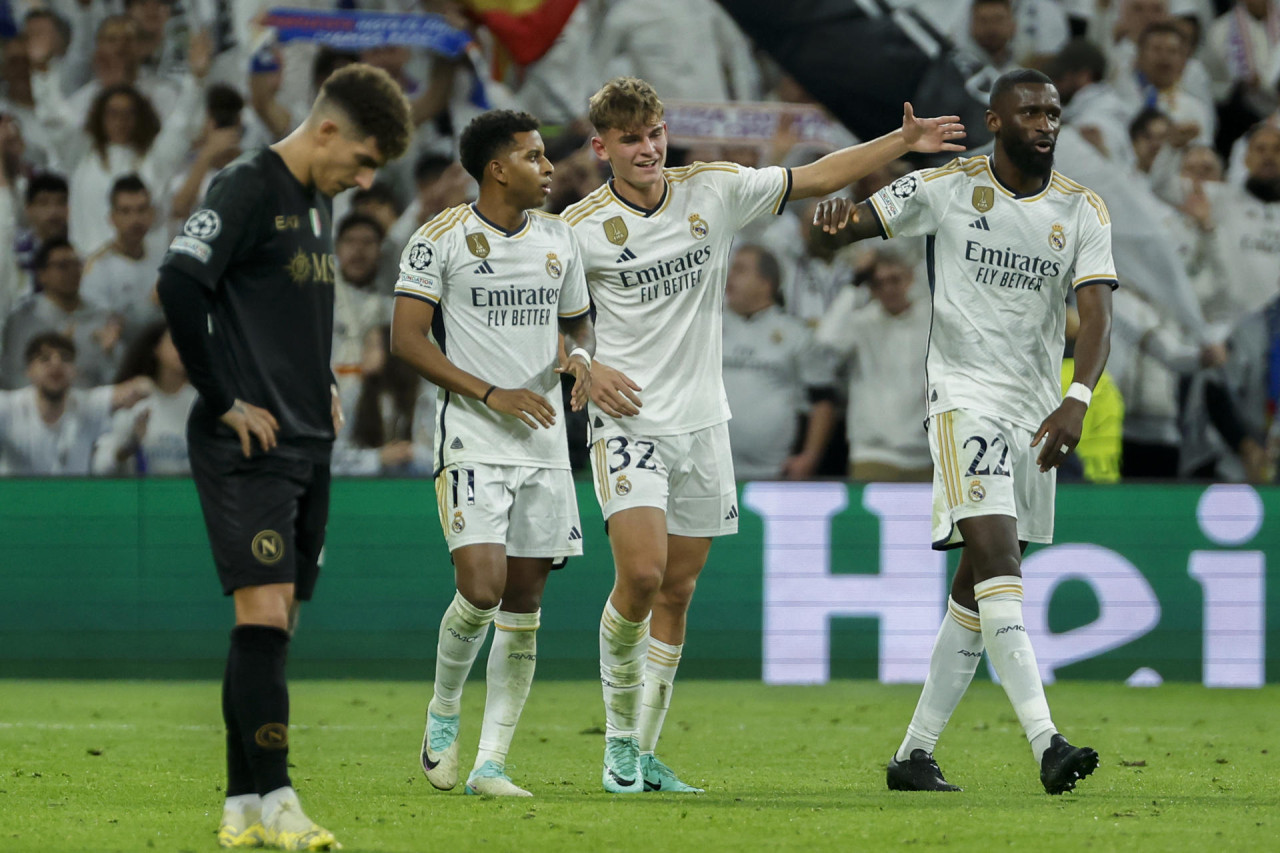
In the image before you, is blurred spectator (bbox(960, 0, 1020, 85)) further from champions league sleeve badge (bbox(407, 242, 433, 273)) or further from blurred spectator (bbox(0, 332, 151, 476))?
champions league sleeve badge (bbox(407, 242, 433, 273))

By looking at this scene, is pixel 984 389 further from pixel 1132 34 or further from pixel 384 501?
pixel 1132 34

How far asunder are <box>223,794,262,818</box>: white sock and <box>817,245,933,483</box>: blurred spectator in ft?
23.4

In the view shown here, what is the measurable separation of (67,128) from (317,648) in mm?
4271

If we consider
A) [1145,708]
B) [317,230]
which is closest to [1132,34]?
[1145,708]

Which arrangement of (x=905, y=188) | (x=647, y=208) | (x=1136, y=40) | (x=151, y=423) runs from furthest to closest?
(x=1136, y=40) < (x=151, y=423) < (x=647, y=208) < (x=905, y=188)

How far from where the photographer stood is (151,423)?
11.4m

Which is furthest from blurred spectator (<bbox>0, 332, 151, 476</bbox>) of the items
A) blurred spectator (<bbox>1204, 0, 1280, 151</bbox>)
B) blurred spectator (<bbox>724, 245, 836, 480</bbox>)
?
blurred spectator (<bbox>1204, 0, 1280, 151</bbox>)

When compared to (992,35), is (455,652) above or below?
below

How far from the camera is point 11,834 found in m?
4.86

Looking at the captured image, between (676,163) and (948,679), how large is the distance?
6570mm

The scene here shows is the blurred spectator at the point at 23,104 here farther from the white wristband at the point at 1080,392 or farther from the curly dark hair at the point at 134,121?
the white wristband at the point at 1080,392

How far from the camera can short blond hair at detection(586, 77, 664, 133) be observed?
601cm

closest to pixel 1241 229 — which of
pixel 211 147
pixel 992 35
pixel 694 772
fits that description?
pixel 992 35

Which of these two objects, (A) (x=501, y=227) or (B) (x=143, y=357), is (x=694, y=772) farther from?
(B) (x=143, y=357)
